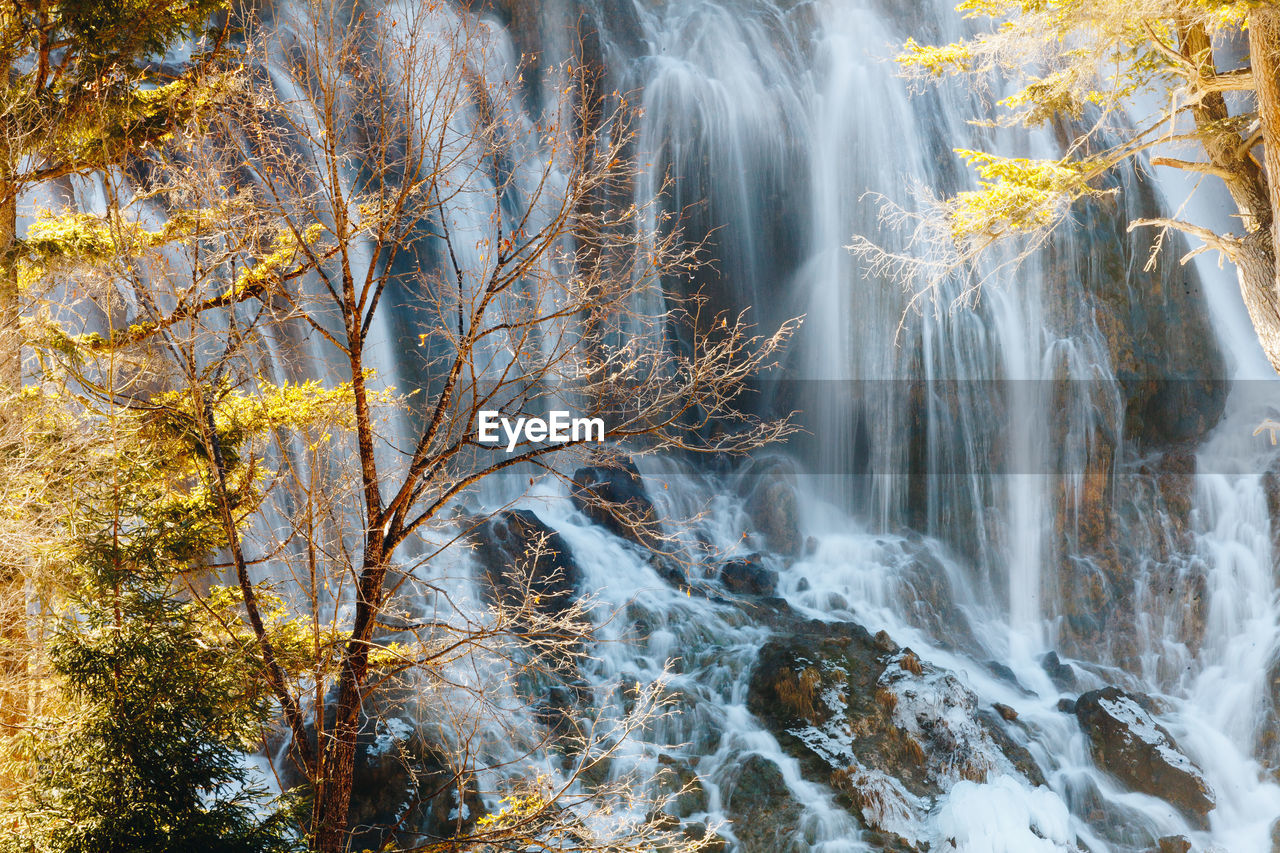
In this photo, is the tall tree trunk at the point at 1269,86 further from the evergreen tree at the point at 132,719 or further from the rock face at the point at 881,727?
the rock face at the point at 881,727

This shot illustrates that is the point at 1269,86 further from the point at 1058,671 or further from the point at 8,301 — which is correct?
the point at 1058,671

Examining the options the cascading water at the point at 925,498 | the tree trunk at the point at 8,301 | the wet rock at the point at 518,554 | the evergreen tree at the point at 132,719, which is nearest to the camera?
the evergreen tree at the point at 132,719

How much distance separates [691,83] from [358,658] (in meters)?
15.8

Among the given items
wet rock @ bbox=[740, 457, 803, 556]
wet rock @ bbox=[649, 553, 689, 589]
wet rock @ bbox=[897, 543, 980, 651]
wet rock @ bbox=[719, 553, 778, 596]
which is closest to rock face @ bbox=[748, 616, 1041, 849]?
wet rock @ bbox=[719, 553, 778, 596]

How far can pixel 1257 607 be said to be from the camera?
44.8 feet

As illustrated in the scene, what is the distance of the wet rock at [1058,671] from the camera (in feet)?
43.2

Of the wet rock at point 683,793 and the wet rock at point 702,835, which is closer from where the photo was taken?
the wet rock at point 702,835

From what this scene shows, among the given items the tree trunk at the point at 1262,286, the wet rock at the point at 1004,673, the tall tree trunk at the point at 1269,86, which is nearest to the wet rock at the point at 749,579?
the wet rock at the point at 1004,673

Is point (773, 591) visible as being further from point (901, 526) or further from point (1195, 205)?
point (1195, 205)

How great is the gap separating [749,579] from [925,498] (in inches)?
163

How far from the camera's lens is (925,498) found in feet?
51.9

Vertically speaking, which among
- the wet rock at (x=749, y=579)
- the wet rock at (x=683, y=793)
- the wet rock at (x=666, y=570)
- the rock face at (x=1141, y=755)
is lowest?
the rock face at (x=1141, y=755)

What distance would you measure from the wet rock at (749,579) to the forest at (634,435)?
67 millimetres

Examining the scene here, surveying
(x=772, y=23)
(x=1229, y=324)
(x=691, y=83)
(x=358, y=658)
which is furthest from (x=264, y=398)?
(x=1229, y=324)
